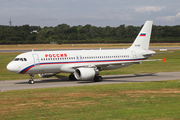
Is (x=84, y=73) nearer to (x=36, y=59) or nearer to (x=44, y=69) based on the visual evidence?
(x=44, y=69)

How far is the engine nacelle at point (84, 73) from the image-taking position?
96.6 ft

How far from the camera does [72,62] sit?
31.8 m

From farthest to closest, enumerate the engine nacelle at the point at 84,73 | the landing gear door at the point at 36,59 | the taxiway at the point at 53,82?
1. the engine nacelle at the point at 84,73
2. the landing gear door at the point at 36,59
3. the taxiway at the point at 53,82

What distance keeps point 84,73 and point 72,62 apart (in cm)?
305

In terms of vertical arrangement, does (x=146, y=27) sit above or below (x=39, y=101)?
above

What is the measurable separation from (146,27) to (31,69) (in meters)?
19.5

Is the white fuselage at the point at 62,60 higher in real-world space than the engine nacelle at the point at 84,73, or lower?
higher

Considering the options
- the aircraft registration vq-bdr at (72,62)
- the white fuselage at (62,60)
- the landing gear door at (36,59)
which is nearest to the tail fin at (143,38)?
the aircraft registration vq-bdr at (72,62)

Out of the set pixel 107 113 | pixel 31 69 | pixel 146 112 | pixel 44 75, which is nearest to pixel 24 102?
pixel 107 113

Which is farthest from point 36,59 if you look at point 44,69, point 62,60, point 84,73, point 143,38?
point 143,38

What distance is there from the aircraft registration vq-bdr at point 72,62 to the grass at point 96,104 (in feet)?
25.4

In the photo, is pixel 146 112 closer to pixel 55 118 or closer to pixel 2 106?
pixel 55 118

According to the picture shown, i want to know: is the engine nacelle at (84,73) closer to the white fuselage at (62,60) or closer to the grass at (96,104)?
the white fuselage at (62,60)

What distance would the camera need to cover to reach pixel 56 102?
18078 mm
